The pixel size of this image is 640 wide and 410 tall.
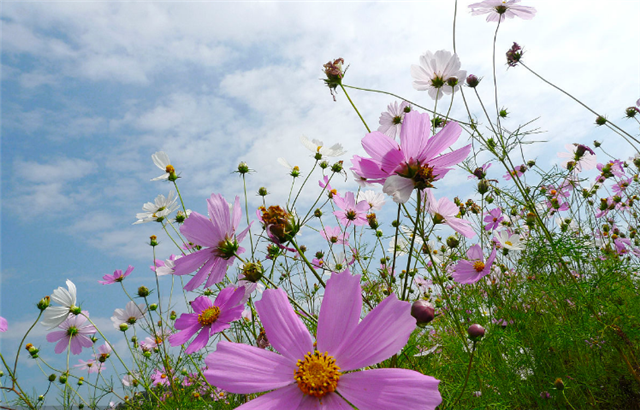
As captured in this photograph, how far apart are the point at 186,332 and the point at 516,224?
213 centimetres

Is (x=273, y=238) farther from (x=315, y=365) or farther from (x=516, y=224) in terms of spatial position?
(x=516, y=224)

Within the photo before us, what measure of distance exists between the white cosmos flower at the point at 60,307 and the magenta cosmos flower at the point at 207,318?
34.5 inches

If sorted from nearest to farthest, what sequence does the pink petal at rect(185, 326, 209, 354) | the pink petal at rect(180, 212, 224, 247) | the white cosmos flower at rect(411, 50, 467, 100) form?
the pink petal at rect(180, 212, 224, 247) → the pink petal at rect(185, 326, 209, 354) → the white cosmos flower at rect(411, 50, 467, 100)

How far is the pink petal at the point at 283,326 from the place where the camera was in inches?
17.8

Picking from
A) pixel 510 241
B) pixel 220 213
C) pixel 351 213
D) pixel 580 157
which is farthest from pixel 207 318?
pixel 580 157

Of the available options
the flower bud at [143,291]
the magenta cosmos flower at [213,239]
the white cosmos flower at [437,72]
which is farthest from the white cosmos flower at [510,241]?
the flower bud at [143,291]

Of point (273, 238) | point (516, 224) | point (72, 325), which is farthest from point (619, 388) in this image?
point (72, 325)

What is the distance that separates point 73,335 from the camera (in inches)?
71.1

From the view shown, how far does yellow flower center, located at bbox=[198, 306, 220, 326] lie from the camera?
86 centimetres

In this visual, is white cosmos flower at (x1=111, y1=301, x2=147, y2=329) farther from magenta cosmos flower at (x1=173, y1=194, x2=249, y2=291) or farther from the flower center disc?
the flower center disc

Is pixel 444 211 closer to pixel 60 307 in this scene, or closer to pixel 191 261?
pixel 191 261

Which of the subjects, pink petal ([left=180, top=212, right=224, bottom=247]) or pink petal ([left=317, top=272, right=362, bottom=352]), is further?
pink petal ([left=180, top=212, right=224, bottom=247])

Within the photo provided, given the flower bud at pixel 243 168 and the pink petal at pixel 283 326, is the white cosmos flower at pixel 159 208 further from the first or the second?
the pink petal at pixel 283 326

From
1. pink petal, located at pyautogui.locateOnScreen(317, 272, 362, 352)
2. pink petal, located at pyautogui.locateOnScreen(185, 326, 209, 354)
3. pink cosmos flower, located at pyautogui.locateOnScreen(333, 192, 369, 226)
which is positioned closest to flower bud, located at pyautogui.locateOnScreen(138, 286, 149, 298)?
pink cosmos flower, located at pyautogui.locateOnScreen(333, 192, 369, 226)
